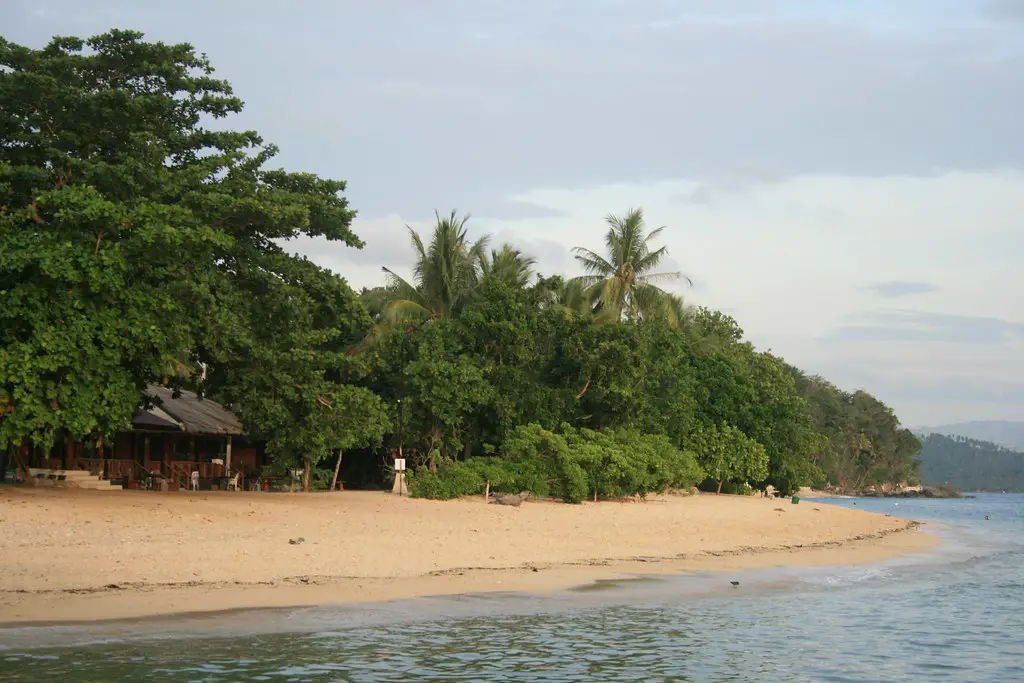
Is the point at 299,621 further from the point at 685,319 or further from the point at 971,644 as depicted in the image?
the point at 685,319

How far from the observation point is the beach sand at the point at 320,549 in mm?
12836

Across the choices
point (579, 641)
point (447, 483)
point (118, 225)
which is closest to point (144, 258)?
point (118, 225)

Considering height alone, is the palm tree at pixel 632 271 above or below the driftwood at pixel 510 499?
above

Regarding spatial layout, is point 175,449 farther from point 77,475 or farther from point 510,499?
point 510,499

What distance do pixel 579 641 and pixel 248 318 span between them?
41.5ft

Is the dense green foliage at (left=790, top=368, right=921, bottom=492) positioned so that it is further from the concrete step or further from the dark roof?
the concrete step

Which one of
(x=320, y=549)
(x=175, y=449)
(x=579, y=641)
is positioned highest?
(x=175, y=449)

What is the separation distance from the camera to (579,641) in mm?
11867

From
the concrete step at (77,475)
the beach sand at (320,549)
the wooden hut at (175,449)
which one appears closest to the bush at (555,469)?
the beach sand at (320,549)

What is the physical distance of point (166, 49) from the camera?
2177 centimetres

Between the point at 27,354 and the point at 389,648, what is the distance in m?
10.0

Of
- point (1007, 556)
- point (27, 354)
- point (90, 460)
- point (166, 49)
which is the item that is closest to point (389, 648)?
point (27, 354)

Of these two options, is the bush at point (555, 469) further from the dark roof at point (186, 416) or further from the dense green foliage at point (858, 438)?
the dense green foliage at point (858, 438)

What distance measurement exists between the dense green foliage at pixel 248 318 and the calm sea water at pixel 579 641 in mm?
8263
